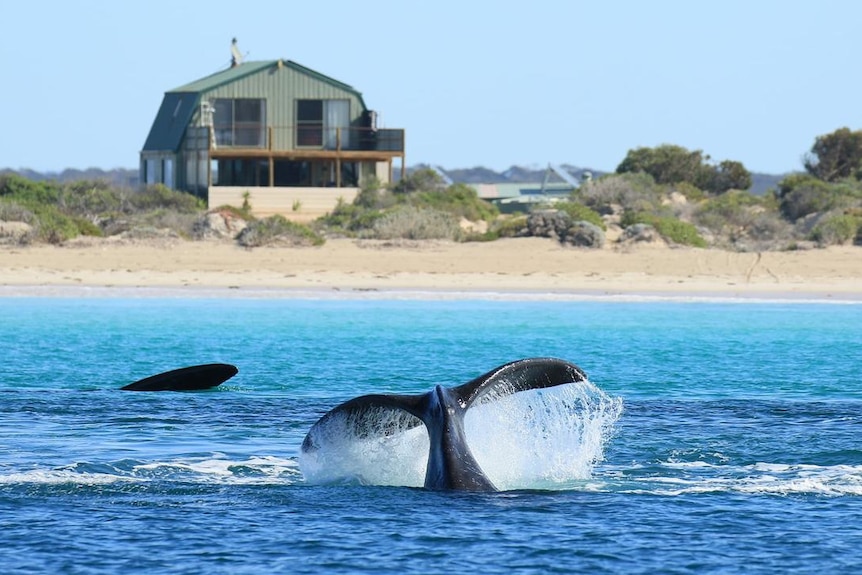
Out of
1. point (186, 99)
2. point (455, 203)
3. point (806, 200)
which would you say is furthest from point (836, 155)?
point (186, 99)

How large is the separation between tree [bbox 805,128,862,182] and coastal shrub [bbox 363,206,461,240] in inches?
970

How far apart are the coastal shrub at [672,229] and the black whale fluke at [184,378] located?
2494cm

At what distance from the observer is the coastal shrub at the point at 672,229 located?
41531 mm

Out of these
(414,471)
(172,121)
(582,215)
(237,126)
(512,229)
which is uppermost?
(172,121)

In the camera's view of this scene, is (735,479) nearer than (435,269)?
Yes

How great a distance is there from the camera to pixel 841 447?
14.1 metres

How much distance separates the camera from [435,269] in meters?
38.0

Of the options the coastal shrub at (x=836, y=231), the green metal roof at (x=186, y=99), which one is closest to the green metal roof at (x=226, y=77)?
the green metal roof at (x=186, y=99)

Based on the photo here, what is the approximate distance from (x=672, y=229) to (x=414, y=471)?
101 feet

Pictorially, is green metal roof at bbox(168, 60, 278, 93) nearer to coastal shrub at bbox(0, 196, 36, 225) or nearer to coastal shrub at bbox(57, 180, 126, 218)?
coastal shrub at bbox(57, 180, 126, 218)

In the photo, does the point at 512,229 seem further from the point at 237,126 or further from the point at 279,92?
the point at 237,126

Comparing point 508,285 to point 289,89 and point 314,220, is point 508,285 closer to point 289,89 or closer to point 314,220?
point 314,220

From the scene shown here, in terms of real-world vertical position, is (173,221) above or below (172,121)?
below

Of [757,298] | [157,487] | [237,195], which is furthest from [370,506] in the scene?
[237,195]
